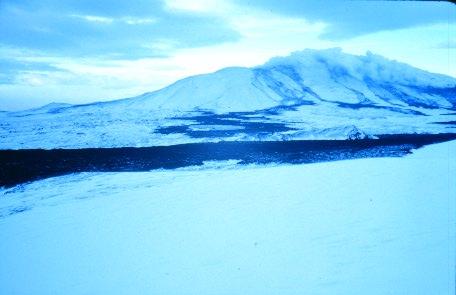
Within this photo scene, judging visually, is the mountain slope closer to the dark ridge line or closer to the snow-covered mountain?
the snow-covered mountain

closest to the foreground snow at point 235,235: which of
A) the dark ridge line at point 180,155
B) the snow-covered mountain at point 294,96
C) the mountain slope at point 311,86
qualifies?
the dark ridge line at point 180,155

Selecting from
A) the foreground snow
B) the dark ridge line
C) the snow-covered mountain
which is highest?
the snow-covered mountain

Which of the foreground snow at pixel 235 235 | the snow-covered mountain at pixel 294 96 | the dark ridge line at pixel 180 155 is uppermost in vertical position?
the snow-covered mountain at pixel 294 96

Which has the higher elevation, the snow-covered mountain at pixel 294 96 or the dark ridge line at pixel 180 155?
the snow-covered mountain at pixel 294 96

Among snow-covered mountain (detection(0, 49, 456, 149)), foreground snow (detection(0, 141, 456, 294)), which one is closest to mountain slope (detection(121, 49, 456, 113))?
snow-covered mountain (detection(0, 49, 456, 149))

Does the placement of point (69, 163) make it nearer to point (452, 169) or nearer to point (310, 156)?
point (310, 156)

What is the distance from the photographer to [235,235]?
22.8ft

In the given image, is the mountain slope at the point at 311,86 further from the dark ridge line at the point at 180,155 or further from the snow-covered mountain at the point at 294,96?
the dark ridge line at the point at 180,155

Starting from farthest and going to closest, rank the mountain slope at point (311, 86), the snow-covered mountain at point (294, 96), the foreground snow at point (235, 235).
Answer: the mountain slope at point (311, 86) < the snow-covered mountain at point (294, 96) < the foreground snow at point (235, 235)

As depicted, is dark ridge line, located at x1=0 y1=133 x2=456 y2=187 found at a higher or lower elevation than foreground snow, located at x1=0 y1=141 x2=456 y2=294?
higher

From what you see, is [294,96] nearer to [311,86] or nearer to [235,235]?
[311,86]

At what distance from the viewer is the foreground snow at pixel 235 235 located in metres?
5.48

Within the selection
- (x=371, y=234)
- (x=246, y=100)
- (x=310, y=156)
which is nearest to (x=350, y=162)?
(x=310, y=156)

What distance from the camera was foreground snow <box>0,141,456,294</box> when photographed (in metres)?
5.48
